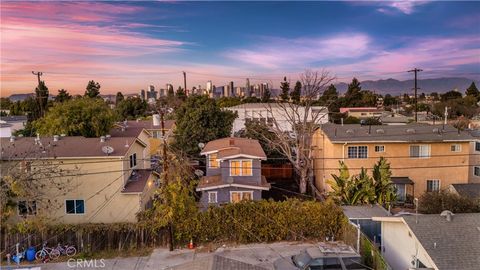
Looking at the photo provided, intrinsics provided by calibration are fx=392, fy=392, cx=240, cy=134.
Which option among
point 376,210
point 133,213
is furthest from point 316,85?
point 133,213

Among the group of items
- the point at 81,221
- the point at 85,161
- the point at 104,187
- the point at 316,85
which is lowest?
the point at 81,221

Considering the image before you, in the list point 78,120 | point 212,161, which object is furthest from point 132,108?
point 212,161

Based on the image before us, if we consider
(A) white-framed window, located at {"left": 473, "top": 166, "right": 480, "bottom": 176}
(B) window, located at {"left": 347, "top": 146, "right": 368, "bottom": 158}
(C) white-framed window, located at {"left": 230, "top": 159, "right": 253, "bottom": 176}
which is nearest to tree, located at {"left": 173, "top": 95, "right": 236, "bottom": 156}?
(C) white-framed window, located at {"left": 230, "top": 159, "right": 253, "bottom": 176}

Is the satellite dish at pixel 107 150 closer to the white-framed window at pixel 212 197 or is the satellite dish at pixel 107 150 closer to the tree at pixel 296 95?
the white-framed window at pixel 212 197

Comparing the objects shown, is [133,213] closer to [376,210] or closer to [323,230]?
[323,230]

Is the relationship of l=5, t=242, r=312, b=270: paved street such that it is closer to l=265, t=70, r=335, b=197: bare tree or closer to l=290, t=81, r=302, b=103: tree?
l=265, t=70, r=335, b=197: bare tree
